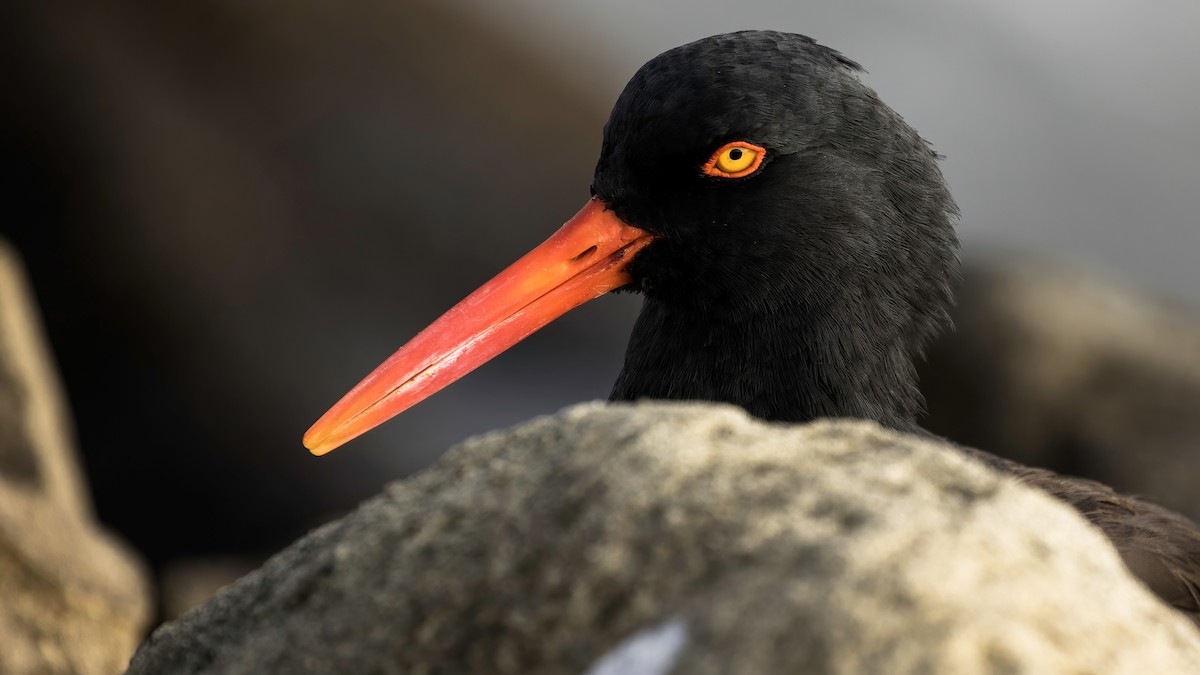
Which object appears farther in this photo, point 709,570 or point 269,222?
point 269,222

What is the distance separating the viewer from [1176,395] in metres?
6.58

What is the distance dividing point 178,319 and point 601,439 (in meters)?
6.07

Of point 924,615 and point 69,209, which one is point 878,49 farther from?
point 924,615

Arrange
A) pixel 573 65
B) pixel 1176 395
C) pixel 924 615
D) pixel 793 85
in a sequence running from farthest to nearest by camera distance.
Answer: pixel 573 65, pixel 1176 395, pixel 793 85, pixel 924 615

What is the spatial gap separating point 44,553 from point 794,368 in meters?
2.35

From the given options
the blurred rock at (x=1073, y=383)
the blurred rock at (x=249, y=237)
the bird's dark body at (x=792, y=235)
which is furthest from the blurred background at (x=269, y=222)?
the bird's dark body at (x=792, y=235)

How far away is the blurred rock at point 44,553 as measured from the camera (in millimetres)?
3666

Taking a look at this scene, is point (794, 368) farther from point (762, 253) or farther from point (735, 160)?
point (735, 160)

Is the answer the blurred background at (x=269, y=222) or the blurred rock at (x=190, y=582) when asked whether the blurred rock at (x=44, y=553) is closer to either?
the blurred rock at (x=190, y=582)

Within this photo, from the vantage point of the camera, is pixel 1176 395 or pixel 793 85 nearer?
pixel 793 85

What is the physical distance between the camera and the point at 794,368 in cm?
331

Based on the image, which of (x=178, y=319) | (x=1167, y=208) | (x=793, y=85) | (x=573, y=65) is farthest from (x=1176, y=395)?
(x=1167, y=208)

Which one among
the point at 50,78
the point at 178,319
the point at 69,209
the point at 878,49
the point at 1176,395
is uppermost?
the point at 50,78

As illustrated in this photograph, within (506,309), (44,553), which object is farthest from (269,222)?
(506,309)
